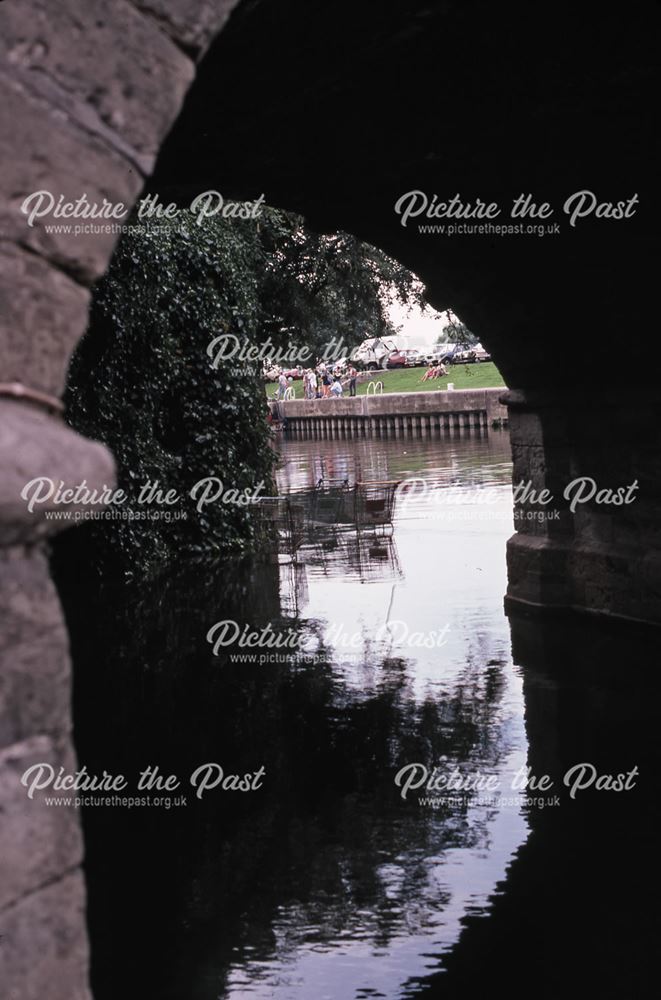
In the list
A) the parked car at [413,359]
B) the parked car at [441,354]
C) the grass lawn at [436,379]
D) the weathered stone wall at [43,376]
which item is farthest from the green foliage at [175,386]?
the parked car at [413,359]

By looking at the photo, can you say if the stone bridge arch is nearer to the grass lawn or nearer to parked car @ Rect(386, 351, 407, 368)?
the grass lawn

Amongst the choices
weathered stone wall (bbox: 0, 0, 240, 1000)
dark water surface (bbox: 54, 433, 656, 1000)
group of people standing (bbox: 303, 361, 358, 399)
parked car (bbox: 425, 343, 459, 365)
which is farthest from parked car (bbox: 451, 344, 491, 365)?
weathered stone wall (bbox: 0, 0, 240, 1000)

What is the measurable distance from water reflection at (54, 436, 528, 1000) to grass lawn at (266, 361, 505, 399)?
103ft

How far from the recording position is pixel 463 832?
5973 mm

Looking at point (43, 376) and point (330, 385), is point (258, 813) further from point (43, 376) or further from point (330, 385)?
point (330, 385)

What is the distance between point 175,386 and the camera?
14.3 meters

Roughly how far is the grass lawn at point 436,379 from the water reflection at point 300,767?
3145 centimetres

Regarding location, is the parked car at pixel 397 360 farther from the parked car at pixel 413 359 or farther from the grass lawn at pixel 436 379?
the grass lawn at pixel 436 379

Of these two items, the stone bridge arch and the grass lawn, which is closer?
the stone bridge arch

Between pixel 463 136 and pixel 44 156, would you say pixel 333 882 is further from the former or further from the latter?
pixel 463 136

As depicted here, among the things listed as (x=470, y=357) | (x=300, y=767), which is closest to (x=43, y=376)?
(x=300, y=767)

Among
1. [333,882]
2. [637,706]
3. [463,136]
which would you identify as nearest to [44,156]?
[333,882]

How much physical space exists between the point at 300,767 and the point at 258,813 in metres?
0.72

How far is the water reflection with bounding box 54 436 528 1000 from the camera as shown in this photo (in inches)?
189
